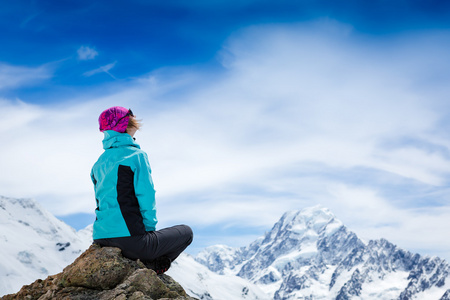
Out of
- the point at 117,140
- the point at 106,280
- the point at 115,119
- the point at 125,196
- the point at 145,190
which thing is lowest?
the point at 106,280

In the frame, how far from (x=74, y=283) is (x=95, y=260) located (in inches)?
26.8

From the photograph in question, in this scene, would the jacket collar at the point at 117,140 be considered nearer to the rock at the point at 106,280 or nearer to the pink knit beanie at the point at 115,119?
the pink knit beanie at the point at 115,119

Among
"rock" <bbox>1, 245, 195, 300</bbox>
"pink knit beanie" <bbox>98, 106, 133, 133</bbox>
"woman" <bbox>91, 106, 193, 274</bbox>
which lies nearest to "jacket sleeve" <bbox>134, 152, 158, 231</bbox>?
"woman" <bbox>91, 106, 193, 274</bbox>

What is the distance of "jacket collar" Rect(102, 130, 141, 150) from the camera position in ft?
32.5

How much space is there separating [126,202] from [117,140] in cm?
153

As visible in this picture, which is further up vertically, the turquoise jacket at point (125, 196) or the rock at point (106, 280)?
the turquoise jacket at point (125, 196)

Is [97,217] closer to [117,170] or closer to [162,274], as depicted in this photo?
[117,170]

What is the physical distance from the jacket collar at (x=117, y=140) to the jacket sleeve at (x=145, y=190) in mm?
528

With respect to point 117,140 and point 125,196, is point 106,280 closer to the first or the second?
point 125,196

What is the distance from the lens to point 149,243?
948cm

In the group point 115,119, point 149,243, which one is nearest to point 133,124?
point 115,119

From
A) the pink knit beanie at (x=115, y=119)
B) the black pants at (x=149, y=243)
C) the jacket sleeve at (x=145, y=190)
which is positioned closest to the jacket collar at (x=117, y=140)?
the pink knit beanie at (x=115, y=119)

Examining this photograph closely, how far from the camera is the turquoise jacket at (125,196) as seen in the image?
9.41m

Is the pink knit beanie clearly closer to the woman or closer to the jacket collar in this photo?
the woman
